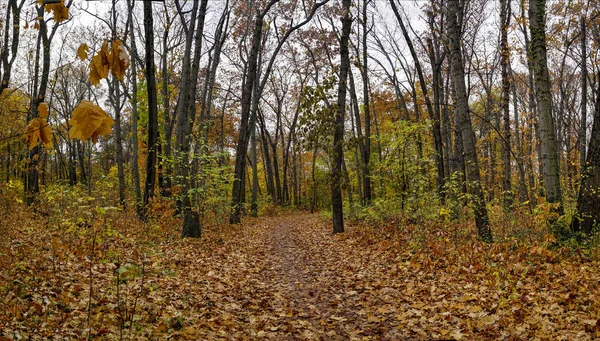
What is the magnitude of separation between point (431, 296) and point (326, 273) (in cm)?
256

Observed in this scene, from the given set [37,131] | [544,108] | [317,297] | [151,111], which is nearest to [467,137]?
[544,108]

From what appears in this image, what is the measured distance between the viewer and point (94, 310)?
15.2 ft

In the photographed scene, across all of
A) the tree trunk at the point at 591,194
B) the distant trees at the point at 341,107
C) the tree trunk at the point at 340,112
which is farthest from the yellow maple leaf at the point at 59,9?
the tree trunk at the point at 340,112

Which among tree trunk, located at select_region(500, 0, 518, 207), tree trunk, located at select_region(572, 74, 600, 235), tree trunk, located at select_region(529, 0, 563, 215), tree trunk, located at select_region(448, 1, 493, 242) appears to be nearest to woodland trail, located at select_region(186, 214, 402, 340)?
tree trunk, located at select_region(448, 1, 493, 242)

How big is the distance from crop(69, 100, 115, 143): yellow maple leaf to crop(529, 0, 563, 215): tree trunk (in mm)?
8633

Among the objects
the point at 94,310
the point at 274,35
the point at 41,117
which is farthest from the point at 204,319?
the point at 274,35

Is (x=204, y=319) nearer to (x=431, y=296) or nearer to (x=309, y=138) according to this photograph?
(x=431, y=296)

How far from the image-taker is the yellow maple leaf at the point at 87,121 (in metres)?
1.68

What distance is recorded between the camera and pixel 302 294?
6473 mm

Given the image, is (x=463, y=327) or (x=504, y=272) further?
(x=504, y=272)

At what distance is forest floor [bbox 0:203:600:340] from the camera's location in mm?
4336

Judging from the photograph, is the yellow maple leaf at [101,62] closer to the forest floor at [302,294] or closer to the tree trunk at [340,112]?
the forest floor at [302,294]

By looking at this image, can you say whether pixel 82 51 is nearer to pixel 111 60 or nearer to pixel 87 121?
pixel 111 60

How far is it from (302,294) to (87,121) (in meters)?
5.40
